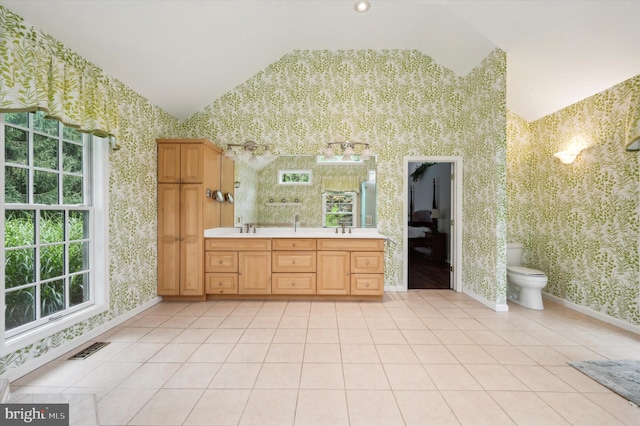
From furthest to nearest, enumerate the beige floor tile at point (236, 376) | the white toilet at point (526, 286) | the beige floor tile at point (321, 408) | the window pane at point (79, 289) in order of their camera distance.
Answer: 1. the white toilet at point (526, 286)
2. the window pane at point (79, 289)
3. the beige floor tile at point (236, 376)
4. the beige floor tile at point (321, 408)

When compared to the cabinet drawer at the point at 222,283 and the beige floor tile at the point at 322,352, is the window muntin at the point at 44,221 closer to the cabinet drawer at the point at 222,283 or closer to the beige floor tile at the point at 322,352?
the cabinet drawer at the point at 222,283

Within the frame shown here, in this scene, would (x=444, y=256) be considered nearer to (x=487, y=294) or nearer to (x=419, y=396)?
(x=487, y=294)

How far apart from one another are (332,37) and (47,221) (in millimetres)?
3638

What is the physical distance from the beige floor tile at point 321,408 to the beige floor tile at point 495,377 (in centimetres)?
95

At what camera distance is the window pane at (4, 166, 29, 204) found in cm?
196

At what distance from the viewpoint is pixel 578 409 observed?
5.27ft

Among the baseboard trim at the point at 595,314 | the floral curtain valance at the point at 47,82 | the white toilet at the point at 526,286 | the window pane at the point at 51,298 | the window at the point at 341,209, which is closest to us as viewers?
the floral curtain valance at the point at 47,82

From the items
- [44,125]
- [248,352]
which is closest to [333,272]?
[248,352]

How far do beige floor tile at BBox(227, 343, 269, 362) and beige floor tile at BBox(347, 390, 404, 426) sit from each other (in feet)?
2.59

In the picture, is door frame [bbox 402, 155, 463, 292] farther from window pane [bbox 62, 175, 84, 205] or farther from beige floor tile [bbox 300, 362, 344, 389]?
window pane [bbox 62, 175, 84, 205]

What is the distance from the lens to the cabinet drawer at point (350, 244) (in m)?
3.49

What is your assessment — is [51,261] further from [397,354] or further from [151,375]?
[397,354]

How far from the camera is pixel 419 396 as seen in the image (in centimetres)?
171

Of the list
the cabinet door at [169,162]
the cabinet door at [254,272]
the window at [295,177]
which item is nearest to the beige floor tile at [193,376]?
the cabinet door at [254,272]
